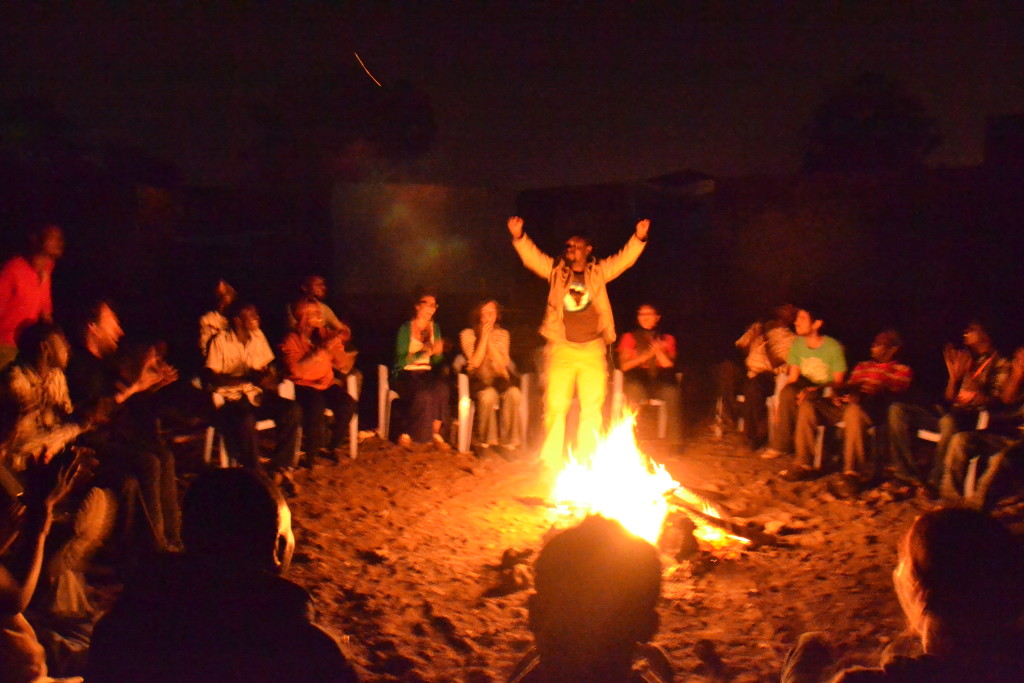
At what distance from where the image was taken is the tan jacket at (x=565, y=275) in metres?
6.78

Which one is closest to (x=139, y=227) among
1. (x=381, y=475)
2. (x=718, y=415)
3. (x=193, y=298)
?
A: (x=193, y=298)

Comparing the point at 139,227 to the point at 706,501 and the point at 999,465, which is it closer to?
the point at 706,501

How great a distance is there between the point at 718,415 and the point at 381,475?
372 centimetres

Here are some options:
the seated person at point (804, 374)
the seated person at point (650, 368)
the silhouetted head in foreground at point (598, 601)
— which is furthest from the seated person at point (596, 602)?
the seated person at point (650, 368)

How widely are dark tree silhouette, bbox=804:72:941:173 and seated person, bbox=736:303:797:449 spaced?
1291 centimetres

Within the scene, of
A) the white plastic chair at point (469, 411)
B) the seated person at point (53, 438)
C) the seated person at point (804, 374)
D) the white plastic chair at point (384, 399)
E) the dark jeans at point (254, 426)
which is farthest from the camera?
the white plastic chair at point (384, 399)

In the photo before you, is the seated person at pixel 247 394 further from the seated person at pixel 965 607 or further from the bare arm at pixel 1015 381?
the bare arm at pixel 1015 381

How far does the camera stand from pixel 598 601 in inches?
71.5

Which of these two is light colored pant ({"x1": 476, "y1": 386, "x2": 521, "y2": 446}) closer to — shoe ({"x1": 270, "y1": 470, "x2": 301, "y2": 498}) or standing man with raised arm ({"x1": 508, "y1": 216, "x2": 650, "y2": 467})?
standing man with raised arm ({"x1": 508, "y1": 216, "x2": 650, "y2": 467})

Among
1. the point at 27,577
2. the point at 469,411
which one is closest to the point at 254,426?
the point at 469,411

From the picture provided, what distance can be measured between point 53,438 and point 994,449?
6.10 meters

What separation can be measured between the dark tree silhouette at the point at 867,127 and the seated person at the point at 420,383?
48.3 feet

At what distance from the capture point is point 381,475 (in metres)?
6.97

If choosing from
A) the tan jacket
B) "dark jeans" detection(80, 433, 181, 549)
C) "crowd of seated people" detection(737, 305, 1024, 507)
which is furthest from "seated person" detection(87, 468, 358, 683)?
"crowd of seated people" detection(737, 305, 1024, 507)
